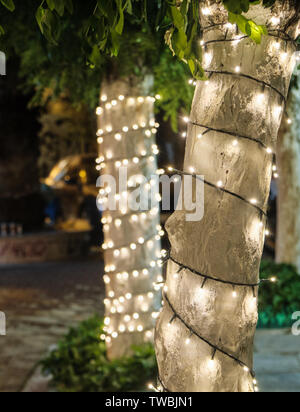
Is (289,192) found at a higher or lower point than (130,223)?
higher

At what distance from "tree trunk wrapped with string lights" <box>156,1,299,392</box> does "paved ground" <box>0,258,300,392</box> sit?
120 inches

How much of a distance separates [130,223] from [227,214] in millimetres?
3218

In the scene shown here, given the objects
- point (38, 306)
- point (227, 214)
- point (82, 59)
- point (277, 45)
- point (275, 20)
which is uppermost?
point (82, 59)

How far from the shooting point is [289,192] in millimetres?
8633

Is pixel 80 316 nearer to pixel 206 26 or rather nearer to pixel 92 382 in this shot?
pixel 92 382

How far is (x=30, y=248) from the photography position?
16.4 meters

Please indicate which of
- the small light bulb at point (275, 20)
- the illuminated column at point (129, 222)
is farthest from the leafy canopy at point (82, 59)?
the small light bulb at point (275, 20)

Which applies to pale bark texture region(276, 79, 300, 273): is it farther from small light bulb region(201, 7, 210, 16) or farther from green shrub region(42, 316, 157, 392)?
small light bulb region(201, 7, 210, 16)

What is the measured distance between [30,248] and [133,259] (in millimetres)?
11523

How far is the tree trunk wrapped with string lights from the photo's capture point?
2305mm

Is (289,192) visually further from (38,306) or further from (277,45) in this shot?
(277,45)

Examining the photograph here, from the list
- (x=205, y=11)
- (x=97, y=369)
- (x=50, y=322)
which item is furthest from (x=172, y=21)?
(x=50, y=322)
